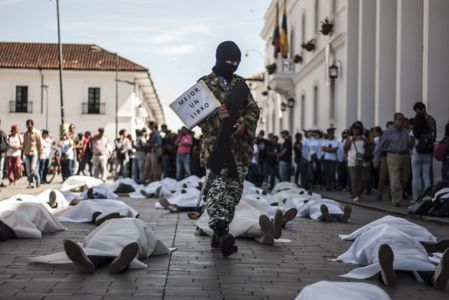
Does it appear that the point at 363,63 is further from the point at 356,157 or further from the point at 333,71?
the point at 356,157

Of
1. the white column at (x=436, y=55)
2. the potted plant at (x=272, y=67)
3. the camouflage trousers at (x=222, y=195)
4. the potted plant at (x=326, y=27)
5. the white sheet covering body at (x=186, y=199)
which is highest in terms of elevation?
the potted plant at (x=326, y=27)

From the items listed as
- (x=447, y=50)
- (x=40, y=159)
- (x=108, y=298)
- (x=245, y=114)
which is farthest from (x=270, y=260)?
(x=40, y=159)

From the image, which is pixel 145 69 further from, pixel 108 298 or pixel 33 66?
pixel 108 298

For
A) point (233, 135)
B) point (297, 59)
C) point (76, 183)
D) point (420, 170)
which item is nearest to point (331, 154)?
point (420, 170)

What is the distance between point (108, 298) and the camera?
519cm

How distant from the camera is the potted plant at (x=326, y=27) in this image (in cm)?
3020

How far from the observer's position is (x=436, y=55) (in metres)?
18.3

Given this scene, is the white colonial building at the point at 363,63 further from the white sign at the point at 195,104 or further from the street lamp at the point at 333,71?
the white sign at the point at 195,104

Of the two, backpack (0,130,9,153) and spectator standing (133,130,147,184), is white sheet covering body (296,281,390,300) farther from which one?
spectator standing (133,130,147,184)

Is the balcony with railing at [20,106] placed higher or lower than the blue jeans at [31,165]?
higher

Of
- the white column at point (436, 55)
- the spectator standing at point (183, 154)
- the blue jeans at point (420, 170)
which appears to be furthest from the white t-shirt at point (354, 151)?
the spectator standing at point (183, 154)

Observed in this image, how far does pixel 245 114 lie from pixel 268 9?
4504 centimetres

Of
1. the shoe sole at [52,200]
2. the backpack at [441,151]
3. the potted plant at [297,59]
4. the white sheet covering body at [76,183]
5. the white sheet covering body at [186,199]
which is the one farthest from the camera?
the potted plant at [297,59]

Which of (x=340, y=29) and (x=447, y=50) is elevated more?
(x=340, y=29)
